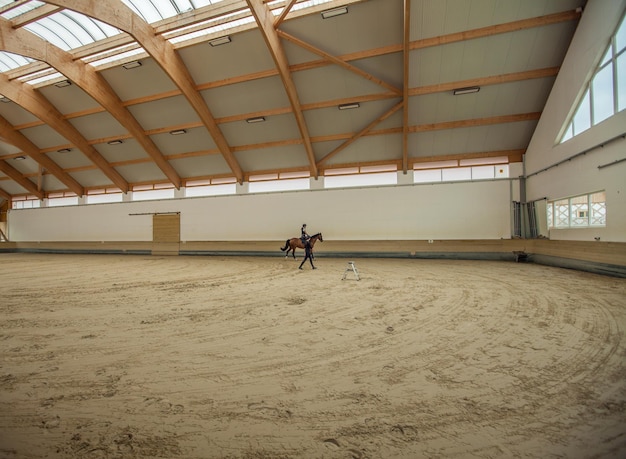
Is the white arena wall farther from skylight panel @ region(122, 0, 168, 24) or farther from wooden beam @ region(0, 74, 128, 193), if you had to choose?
skylight panel @ region(122, 0, 168, 24)

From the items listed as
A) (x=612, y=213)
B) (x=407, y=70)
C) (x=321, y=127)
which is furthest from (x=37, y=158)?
(x=612, y=213)

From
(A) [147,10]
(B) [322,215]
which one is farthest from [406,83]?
(A) [147,10]

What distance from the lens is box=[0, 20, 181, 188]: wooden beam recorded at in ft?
33.6

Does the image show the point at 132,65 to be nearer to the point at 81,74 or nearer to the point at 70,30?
the point at 81,74

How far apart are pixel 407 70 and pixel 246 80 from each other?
716 cm

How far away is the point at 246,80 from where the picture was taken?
1239 centimetres

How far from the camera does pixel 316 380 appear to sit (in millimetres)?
2438

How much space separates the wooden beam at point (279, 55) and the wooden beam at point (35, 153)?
18.5 m

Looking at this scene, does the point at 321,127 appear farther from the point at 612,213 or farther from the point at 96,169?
the point at 96,169

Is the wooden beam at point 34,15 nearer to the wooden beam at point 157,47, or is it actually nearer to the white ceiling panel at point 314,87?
the white ceiling panel at point 314,87

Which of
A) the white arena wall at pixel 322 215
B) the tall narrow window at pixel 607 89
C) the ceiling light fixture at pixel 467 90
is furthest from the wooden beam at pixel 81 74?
the tall narrow window at pixel 607 89

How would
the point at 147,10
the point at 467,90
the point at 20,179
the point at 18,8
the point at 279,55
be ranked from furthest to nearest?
the point at 20,179
the point at 467,90
the point at 279,55
the point at 147,10
the point at 18,8

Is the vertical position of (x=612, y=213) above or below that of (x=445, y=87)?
below

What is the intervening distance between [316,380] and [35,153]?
25.3 metres
